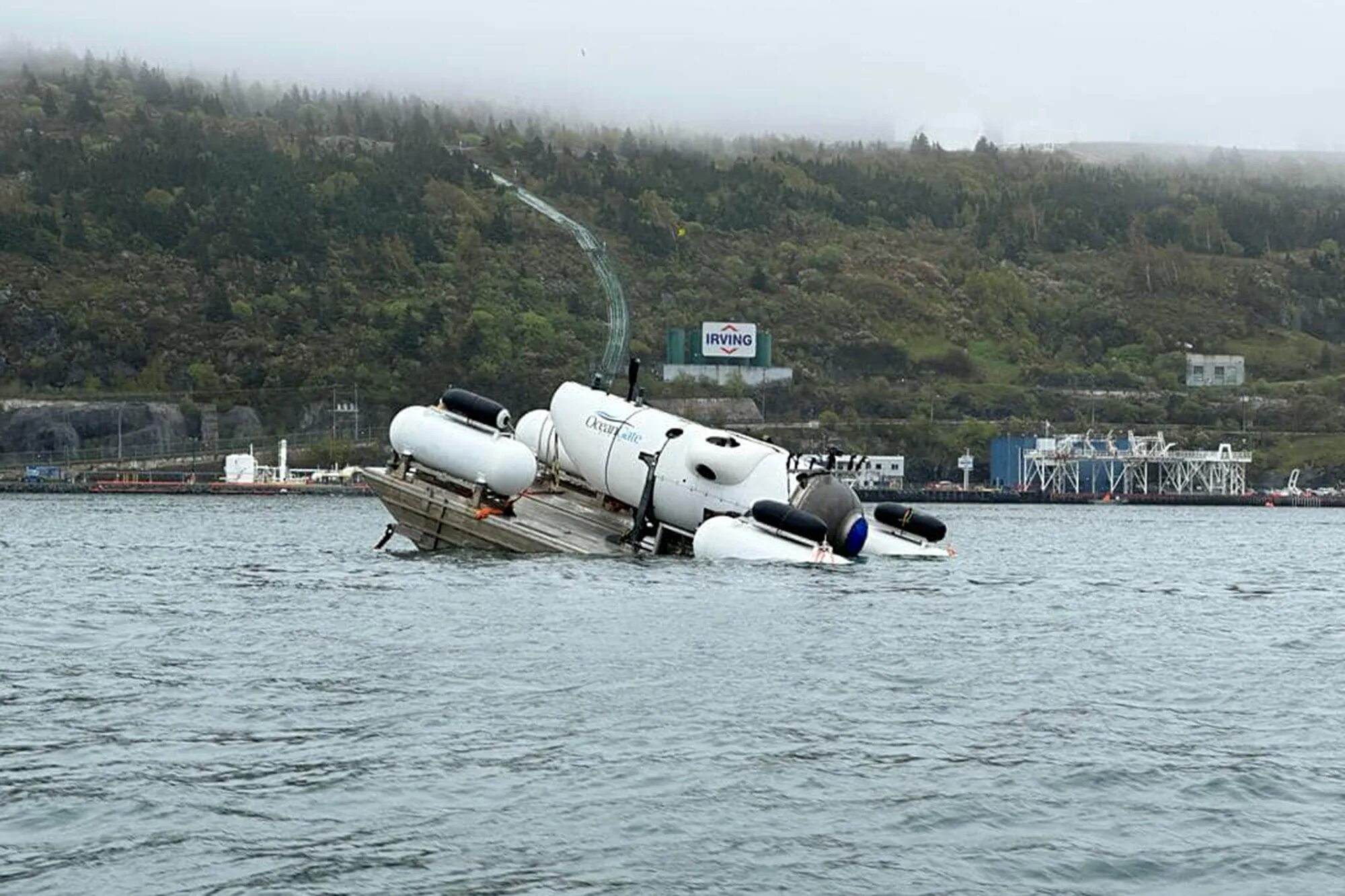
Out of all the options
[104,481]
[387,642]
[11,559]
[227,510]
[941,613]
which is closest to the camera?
[387,642]

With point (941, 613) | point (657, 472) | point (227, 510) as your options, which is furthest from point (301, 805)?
point (227, 510)

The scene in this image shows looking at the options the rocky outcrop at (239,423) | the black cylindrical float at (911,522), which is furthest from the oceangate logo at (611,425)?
the rocky outcrop at (239,423)

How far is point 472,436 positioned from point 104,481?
418ft

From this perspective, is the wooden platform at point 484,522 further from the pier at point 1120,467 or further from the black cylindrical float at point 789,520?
the pier at point 1120,467

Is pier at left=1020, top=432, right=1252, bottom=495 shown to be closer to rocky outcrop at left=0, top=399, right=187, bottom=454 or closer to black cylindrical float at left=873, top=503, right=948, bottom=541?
rocky outcrop at left=0, top=399, right=187, bottom=454

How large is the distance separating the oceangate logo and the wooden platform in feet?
7.80

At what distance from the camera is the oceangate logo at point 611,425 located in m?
51.8

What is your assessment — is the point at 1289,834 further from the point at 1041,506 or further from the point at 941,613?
the point at 1041,506

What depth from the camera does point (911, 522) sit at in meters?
56.2

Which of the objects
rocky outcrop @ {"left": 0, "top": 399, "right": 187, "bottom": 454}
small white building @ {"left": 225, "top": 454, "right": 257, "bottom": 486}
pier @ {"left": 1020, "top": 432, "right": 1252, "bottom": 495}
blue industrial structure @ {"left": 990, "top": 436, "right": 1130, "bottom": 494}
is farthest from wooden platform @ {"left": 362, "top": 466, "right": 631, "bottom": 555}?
blue industrial structure @ {"left": 990, "top": 436, "right": 1130, "bottom": 494}

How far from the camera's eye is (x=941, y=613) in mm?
42938

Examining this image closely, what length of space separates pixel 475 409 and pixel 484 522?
3.29m

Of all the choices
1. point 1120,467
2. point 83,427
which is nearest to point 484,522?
point 83,427

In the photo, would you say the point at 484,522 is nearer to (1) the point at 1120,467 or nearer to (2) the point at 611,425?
(2) the point at 611,425
